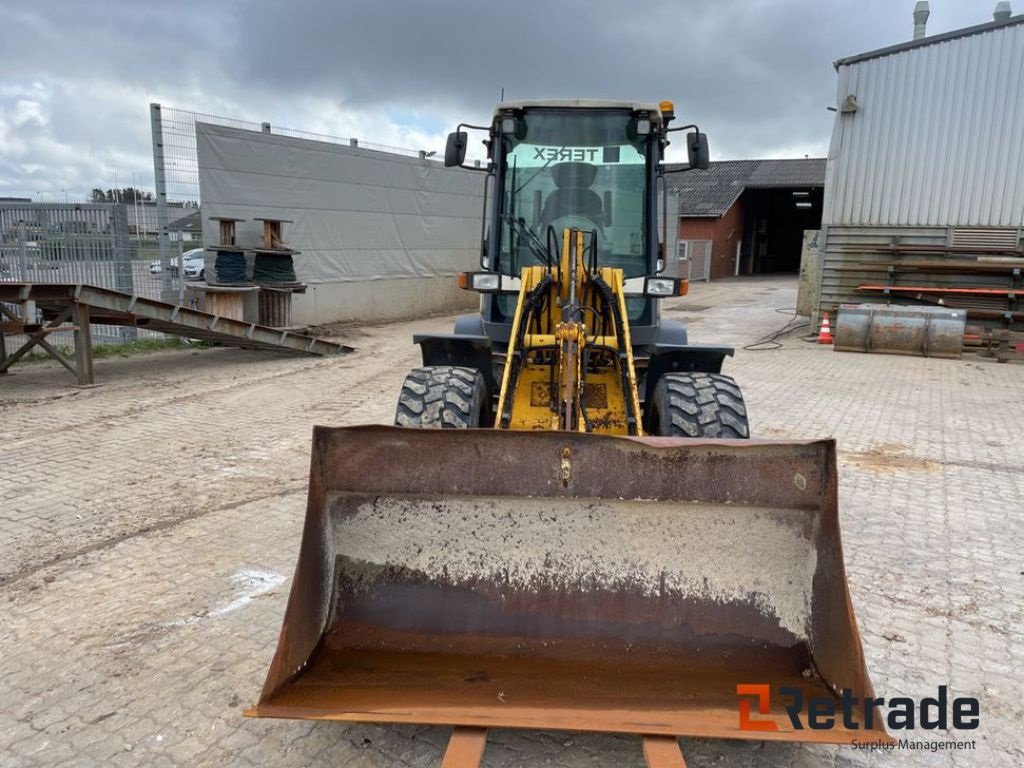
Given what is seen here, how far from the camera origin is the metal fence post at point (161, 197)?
1113 cm

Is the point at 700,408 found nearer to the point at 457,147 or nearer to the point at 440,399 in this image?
the point at 440,399

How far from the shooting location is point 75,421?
7.18 metres

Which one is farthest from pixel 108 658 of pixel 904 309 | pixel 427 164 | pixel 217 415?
pixel 427 164

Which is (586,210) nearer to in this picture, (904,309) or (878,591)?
(878,591)

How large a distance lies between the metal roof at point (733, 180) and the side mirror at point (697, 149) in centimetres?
2864

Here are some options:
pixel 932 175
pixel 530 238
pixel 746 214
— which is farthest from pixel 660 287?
pixel 746 214

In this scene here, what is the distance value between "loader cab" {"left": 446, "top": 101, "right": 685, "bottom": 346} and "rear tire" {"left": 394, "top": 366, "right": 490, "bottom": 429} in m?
0.85

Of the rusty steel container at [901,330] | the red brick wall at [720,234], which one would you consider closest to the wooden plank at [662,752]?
the rusty steel container at [901,330]

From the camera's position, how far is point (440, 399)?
404 centimetres

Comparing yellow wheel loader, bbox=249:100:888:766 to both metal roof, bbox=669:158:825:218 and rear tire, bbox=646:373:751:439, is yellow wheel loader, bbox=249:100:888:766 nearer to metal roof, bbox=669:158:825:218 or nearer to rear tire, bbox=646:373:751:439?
rear tire, bbox=646:373:751:439

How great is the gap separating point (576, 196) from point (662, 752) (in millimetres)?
3463

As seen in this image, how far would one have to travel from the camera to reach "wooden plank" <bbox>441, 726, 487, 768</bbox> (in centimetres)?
232

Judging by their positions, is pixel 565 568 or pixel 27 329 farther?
pixel 27 329

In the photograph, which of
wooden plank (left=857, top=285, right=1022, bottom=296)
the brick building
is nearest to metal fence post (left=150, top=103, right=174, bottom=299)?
wooden plank (left=857, top=285, right=1022, bottom=296)
